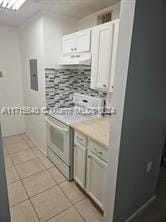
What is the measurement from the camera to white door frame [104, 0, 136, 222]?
1059mm

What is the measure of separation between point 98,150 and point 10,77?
2.83m

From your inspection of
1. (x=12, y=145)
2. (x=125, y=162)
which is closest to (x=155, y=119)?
(x=125, y=162)

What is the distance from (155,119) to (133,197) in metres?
0.89

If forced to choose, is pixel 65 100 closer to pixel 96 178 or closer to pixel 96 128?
pixel 96 128

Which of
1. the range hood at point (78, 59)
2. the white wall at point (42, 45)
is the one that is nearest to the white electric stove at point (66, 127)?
the white wall at point (42, 45)

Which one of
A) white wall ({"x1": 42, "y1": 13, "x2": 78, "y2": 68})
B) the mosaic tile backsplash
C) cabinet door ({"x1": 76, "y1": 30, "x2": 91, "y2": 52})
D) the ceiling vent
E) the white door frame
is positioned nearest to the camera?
the white door frame

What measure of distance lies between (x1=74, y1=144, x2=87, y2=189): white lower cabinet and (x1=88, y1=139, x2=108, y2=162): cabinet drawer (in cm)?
14

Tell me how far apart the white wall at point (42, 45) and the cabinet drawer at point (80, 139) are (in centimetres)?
99

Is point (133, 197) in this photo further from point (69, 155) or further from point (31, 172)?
point (31, 172)

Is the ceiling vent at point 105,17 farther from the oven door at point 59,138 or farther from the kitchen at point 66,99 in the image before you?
the oven door at point 59,138

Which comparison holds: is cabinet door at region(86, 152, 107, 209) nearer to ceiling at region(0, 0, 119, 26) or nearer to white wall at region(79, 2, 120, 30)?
white wall at region(79, 2, 120, 30)

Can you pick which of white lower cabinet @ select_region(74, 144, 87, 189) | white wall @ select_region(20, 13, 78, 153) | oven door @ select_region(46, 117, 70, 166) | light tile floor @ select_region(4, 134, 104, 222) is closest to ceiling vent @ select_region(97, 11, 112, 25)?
white wall @ select_region(20, 13, 78, 153)

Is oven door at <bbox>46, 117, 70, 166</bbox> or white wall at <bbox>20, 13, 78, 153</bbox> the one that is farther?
white wall at <bbox>20, 13, 78, 153</bbox>

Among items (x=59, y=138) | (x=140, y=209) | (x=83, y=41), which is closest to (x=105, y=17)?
(x=83, y=41)
